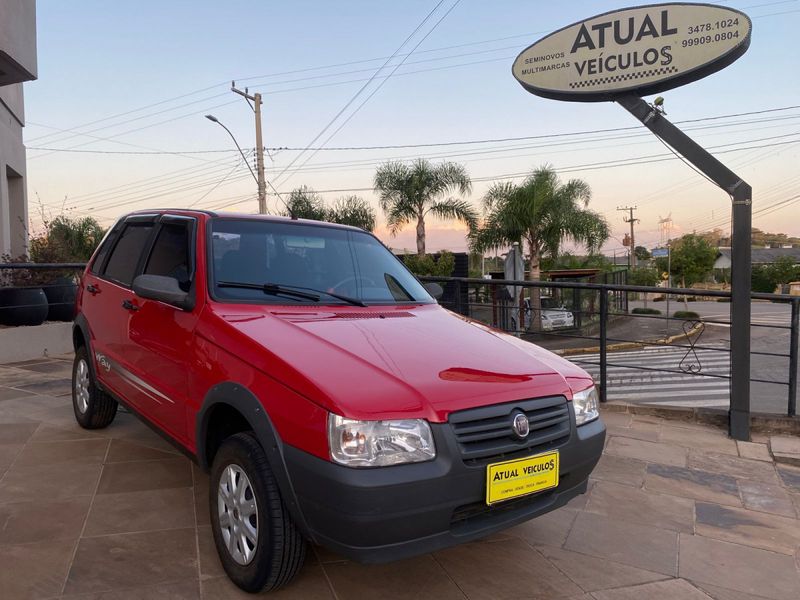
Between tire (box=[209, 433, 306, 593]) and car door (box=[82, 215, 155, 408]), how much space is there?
4.24 feet

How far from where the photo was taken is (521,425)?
2.42 meters

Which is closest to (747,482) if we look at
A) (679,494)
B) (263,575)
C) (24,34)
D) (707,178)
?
(679,494)

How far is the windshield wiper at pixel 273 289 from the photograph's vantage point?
316 cm

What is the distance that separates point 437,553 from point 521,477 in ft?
2.79

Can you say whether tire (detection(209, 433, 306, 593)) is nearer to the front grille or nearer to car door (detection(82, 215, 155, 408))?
the front grille

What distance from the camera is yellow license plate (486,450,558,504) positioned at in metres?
2.32

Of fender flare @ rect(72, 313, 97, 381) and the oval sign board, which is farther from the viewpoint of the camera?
the oval sign board

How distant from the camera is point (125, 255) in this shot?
13.8 ft

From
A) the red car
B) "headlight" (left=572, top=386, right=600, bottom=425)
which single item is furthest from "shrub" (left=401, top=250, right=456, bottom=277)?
"headlight" (left=572, top=386, right=600, bottom=425)

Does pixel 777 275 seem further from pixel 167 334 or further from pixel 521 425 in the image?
pixel 167 334

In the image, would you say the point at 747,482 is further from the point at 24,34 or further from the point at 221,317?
the point at 24,34

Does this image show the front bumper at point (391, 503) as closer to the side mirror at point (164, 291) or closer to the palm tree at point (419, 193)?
the side mirror at point (164, 291)

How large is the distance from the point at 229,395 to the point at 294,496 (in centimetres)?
58

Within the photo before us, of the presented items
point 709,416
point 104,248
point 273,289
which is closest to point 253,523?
point 273,289
